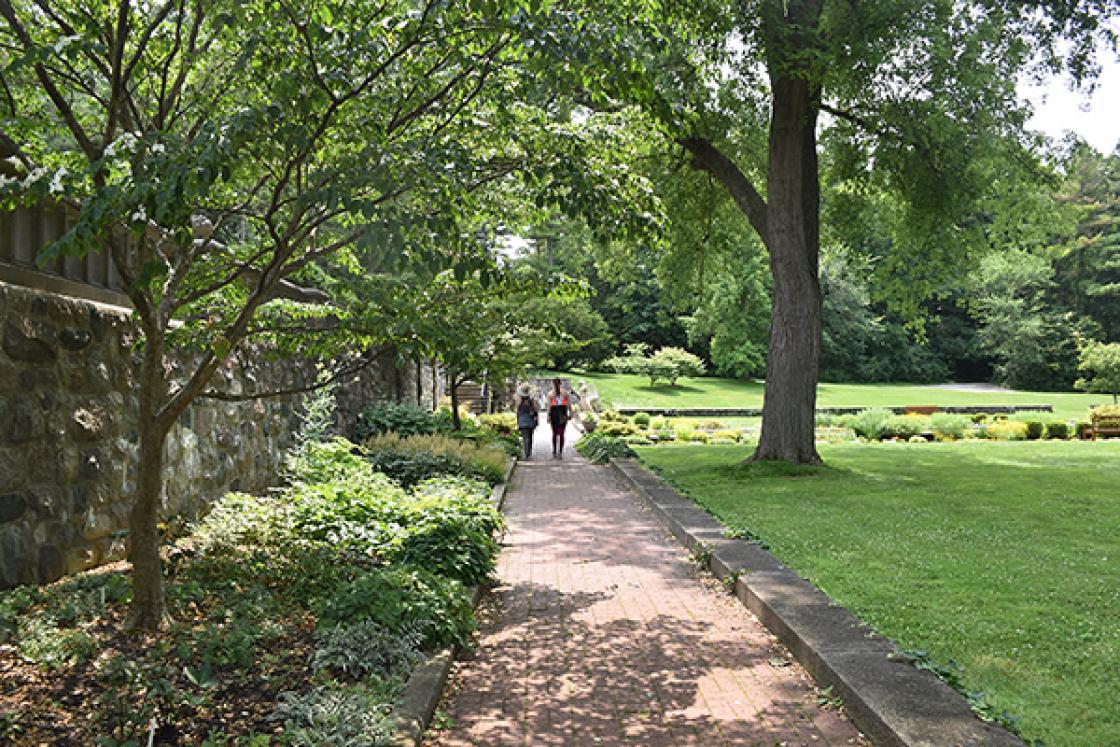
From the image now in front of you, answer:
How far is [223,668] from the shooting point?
163 inches

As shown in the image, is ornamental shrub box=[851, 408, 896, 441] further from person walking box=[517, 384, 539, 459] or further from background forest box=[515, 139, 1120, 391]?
background forest box=[515, 139, 1120, 391]

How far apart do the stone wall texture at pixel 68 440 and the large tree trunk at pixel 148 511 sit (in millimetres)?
974

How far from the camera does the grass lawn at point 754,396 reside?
41.8 m

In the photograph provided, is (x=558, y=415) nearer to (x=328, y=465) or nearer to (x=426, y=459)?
(x=426, y=459)

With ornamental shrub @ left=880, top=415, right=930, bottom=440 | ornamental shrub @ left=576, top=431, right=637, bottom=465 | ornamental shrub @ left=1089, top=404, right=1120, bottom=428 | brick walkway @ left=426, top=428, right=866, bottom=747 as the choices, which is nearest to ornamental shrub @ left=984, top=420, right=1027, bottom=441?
ornamental shrub @ left=880, top=415, right=930, bottom=440

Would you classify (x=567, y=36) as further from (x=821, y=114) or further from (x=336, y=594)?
(x=821, y=114)

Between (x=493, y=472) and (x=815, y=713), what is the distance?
9602mm

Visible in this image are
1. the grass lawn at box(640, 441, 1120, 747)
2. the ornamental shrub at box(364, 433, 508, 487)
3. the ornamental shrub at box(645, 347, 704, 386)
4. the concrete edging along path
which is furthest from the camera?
the ornamental shrub at box(645, 347, 704, 386)

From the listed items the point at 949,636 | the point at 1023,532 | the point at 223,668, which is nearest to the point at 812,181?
the point at 1023,532

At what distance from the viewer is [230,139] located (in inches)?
132

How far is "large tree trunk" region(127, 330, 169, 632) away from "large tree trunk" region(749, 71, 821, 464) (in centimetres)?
1162

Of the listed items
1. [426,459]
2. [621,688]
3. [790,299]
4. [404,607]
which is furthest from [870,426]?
[404,607]

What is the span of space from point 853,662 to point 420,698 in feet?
7.26

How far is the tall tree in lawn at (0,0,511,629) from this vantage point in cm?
338
